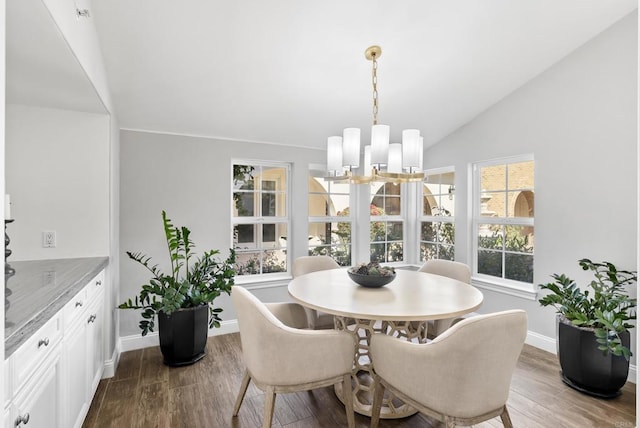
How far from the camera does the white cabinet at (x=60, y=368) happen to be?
1.20 meters

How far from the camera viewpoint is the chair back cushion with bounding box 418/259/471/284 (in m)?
2.89

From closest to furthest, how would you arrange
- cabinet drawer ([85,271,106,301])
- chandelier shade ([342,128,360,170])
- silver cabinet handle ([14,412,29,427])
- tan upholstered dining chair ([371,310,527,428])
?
1. silver cabinet handle ([14,412,29,427])
2. tan upholstered dining chair ([371,310,527,428])
3. cabinet drawer ([85,271,106,301])
4. chandelier shade ([342,128,360,170])

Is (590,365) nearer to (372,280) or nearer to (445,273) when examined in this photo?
(445,273)

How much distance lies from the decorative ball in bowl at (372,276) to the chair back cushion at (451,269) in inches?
31.8

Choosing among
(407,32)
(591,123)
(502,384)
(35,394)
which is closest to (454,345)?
(502,384)

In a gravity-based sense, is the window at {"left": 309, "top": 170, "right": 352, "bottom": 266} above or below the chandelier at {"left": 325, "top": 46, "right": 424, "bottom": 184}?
below

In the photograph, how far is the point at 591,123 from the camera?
9.32 feet

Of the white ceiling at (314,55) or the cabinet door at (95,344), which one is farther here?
the white ceiling at (314,55)

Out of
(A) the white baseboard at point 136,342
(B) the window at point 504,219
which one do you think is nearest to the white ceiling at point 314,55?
(B) the window at point 504,219

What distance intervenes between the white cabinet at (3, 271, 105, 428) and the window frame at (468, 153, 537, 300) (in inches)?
141

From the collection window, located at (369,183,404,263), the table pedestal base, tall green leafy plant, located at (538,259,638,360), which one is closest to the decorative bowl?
the table pedestal base

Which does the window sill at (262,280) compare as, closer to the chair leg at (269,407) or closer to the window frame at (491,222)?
the chair leg at (269,407)

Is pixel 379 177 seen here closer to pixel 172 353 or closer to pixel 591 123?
pixel 591 123

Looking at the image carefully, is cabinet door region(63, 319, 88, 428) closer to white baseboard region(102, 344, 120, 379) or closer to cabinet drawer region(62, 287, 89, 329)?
cabinet drawer region(62, 287, 89, 329)
